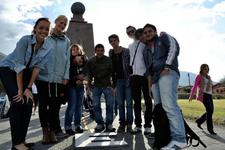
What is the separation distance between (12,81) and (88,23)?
4520 cm

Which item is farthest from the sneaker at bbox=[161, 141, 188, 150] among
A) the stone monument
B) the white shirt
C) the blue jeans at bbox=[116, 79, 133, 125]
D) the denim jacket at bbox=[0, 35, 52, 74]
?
the stone monument

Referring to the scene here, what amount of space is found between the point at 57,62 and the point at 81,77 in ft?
4.79

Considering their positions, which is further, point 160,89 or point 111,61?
point 111,61

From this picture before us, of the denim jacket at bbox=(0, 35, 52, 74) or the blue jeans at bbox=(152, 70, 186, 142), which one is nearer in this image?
the denim jacket at bbox=(0, 35, 52, 74)

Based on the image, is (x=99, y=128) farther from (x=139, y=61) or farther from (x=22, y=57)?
(x=22, y=57)

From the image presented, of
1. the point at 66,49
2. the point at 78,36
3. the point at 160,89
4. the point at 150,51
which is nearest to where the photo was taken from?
the point at 160,89

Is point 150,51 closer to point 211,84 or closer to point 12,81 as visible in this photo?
point 12,81

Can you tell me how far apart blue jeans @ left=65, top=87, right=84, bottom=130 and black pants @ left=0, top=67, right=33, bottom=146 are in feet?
9.19

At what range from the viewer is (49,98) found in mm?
6688

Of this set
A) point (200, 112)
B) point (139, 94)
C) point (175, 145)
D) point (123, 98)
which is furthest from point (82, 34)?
point (175, 145)

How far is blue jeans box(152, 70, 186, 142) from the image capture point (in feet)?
18.4

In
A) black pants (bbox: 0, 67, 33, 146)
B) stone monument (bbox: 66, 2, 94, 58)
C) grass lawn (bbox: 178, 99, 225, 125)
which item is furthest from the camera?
stone monument (bbox: 66, 2, 94, 58)

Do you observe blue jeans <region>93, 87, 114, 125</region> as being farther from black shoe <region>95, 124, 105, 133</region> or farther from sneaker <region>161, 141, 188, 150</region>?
sneaker <region>161, 141, 188, 150</region>

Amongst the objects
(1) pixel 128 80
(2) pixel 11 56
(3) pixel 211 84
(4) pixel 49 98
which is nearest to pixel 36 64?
(2) pixel 11 56
